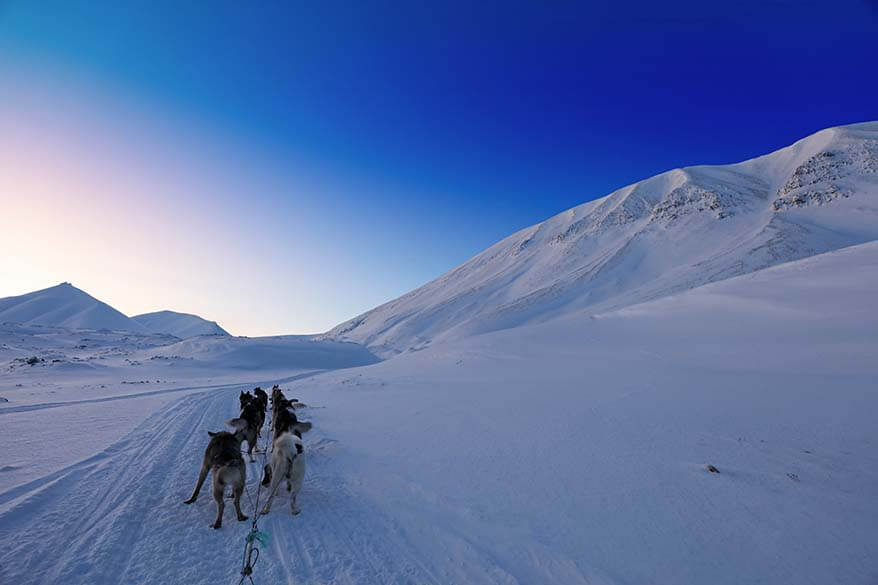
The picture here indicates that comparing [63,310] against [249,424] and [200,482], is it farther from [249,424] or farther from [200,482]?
[200,482]

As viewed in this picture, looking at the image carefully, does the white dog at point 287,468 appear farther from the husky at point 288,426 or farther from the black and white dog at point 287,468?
the husky at point 288,426

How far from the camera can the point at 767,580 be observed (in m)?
4.05

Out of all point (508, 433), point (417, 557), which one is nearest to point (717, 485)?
point (508, 433)

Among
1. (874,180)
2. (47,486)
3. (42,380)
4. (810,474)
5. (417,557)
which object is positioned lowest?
(810,474)

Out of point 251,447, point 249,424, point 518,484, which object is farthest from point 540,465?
point 249,424

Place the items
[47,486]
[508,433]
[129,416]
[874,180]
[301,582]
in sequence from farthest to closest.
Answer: [874,180] < [129,416] < [508,433] < [47,486] < [301,582]

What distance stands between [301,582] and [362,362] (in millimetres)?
61321

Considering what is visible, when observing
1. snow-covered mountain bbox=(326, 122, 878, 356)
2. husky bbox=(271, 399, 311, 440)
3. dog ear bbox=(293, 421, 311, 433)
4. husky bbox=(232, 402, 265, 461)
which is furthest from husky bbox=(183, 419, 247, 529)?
snow-covered mountain bbox=(326, 122, 878, 356)

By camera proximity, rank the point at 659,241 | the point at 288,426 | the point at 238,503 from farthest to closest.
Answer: the point at 659,241, the point at 288,426, the point at 238,503

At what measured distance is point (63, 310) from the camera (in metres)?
138

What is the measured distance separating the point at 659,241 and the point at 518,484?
93.4 m

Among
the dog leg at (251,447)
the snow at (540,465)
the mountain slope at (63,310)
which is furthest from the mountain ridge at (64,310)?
the dog leg at (251,447)

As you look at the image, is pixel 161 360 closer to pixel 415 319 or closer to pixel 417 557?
pixel 417 557

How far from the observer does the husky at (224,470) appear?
510 centimetres
